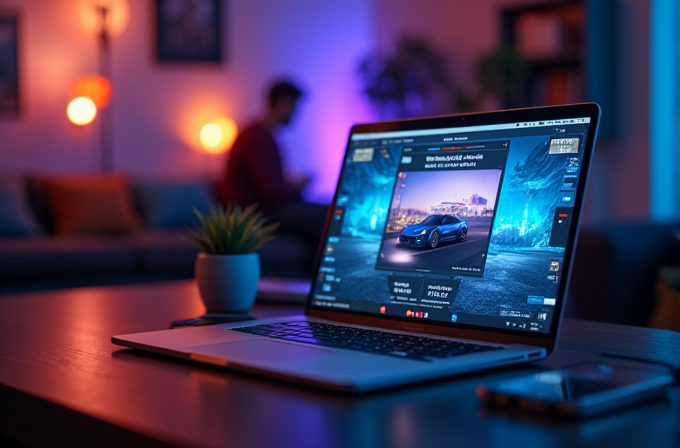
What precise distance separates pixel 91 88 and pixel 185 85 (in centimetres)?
77

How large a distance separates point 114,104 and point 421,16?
2253mm

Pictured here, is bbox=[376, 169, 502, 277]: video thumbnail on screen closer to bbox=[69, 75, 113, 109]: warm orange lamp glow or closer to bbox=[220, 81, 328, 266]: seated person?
bbox=[220, 81, 328, 266]: seated person

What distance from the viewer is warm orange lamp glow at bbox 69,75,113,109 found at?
4.85 m

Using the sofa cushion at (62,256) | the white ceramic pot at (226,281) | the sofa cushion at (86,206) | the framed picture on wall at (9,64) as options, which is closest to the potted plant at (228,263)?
the white ceramic pot at (226,281)

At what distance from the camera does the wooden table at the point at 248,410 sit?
0.57 meters

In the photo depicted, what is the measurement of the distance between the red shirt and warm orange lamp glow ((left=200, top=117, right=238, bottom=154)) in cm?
139

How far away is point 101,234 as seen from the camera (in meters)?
4.37

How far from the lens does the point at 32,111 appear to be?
16.1 ft

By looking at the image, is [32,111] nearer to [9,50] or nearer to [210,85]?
[9,50]

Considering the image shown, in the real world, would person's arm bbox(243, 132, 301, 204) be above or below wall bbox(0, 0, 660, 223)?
below

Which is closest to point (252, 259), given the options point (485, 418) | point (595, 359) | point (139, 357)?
point (139, 357)

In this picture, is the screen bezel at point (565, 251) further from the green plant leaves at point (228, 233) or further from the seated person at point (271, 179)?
the seated person at point (271, 179)

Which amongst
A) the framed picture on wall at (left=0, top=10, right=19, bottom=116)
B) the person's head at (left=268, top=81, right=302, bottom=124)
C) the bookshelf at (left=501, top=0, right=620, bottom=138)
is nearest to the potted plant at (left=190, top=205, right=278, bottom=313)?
the person's head at (left=268, top=81, right=302, bottom=124)

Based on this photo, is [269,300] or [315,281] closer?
[315,281]
